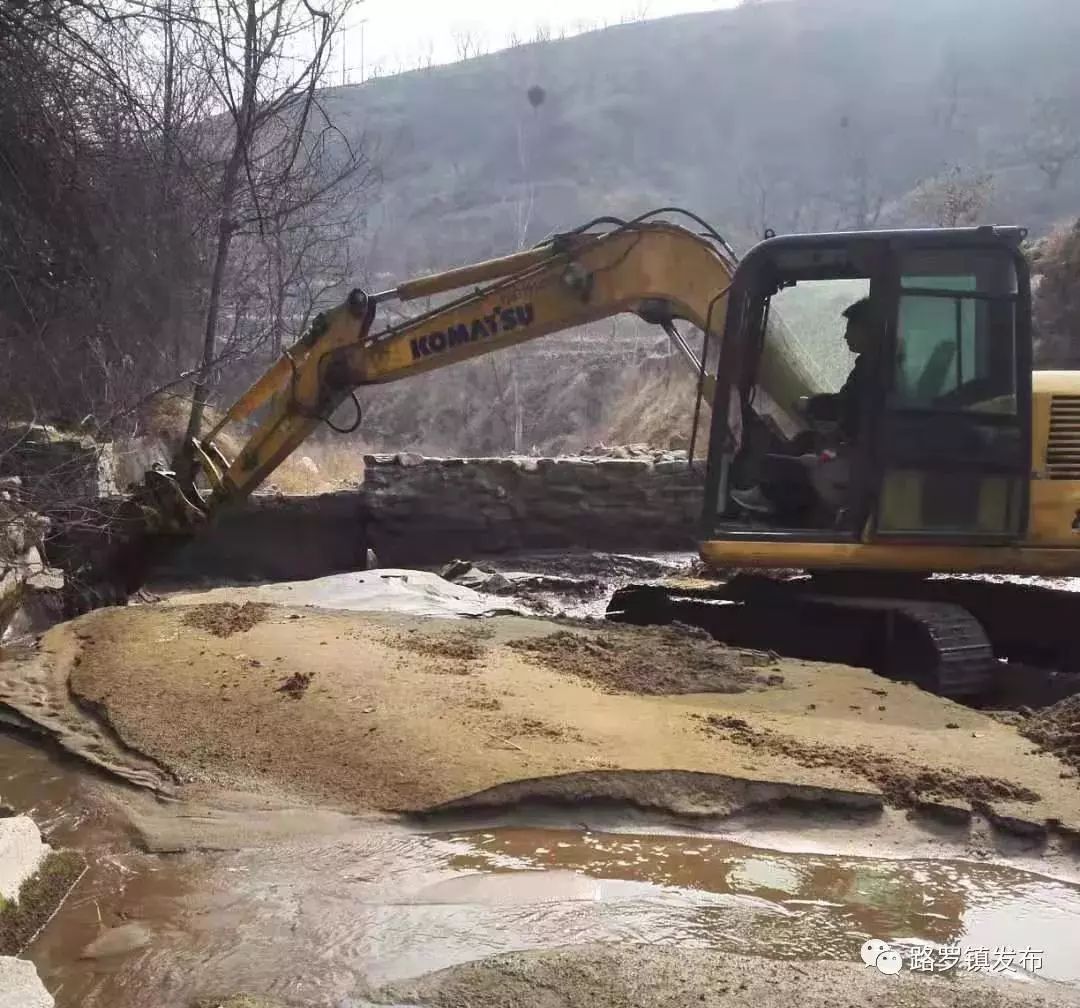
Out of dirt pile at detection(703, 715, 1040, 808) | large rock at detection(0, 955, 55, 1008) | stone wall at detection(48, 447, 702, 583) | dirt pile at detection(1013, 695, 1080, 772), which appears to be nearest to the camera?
large rock at detection(0, 955, 55, 1008)

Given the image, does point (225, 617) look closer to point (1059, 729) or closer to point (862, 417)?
point (862, 417)

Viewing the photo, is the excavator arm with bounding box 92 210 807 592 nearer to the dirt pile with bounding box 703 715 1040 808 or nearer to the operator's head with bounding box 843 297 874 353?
the operator's head with bounding box 843 297 874 353

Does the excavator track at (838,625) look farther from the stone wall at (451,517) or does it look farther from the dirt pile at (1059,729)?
the stone wall at (451,517)

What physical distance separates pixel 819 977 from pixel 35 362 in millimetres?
6442

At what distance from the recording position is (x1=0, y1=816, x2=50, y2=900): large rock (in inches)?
111

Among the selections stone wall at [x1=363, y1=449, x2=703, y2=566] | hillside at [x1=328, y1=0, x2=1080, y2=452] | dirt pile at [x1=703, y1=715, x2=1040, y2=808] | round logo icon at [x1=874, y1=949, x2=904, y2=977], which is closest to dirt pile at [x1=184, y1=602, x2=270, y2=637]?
dirt pile at [x1=703, y1=715, x2=1040, y2=808]

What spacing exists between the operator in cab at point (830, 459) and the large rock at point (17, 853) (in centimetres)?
392

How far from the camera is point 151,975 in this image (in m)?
2.57

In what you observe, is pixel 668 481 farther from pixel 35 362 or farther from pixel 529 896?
pixel 529 896

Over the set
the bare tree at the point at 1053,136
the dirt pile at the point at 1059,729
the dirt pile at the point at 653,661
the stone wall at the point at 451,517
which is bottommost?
the dirt pile at the point at 1059,729

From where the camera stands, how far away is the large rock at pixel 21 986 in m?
2.29

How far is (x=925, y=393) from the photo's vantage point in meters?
5.43

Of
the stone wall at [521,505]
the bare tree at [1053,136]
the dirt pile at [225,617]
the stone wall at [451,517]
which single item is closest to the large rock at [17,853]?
the dirt pile at [225,617]

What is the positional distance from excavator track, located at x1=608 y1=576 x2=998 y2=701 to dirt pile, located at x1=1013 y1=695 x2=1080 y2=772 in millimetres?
664
